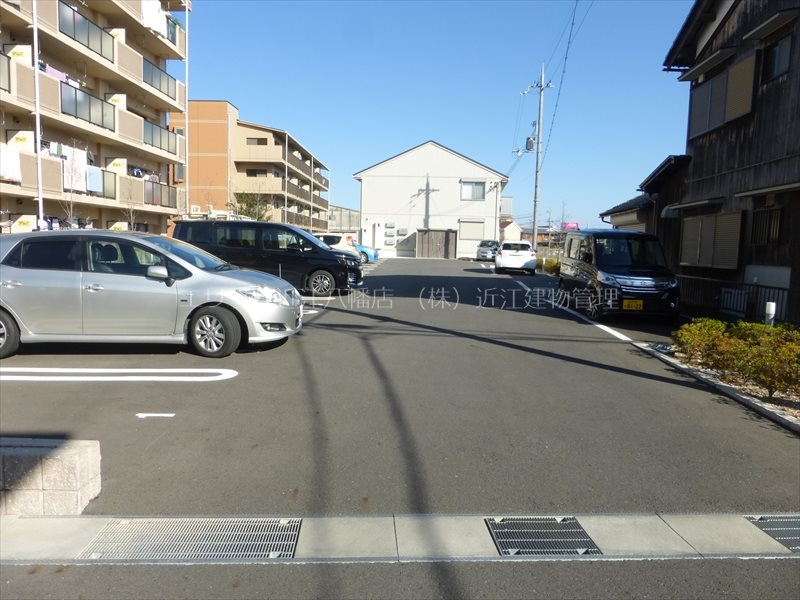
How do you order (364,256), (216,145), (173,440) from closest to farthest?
(173,440) < (364,256) < (216,145)

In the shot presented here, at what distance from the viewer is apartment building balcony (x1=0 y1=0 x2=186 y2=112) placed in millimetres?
17688

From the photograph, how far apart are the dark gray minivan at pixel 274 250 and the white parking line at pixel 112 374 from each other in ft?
25.1

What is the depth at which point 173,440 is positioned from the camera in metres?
4.98

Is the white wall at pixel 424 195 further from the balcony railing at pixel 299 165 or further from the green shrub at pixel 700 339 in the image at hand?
the green shrub at pixel 700 339

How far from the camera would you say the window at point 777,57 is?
36.5 ft

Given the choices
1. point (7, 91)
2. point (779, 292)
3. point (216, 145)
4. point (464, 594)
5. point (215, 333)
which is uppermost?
point (216, 145)

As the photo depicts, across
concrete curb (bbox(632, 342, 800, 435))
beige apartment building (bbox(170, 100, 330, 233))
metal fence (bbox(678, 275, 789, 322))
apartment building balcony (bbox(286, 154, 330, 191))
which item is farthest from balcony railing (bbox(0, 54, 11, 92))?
apartment building balcony (bbox(286, 154, 330, 191))

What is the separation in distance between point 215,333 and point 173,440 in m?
2.93

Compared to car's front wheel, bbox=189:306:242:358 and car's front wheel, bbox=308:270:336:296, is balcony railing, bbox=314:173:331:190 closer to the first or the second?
car's front wheel, bbox=308:270:336:296

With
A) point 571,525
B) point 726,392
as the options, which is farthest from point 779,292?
point 571,525

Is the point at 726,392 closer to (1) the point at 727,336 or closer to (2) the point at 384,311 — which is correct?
(1) the point at 727,336

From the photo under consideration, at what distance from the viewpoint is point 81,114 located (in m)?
20.0

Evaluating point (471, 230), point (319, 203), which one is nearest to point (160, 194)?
point (471, 230)

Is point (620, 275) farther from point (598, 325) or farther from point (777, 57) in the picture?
point (777, 57)
